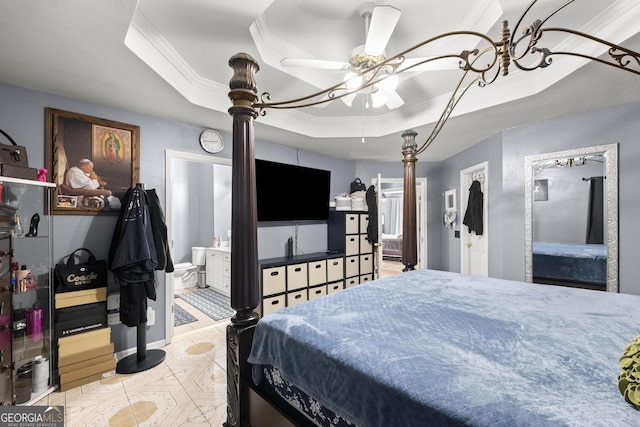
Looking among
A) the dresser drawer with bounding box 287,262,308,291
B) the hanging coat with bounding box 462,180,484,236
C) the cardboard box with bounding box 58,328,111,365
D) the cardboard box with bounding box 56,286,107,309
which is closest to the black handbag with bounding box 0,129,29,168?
the cardboard box with bounding box 56,286,107,309

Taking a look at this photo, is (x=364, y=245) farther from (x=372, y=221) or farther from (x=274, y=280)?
(x=274, y=280)

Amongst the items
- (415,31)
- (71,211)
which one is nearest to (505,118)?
(415,31)

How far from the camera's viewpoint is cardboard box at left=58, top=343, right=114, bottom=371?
212 centimetres

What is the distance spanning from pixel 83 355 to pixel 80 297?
44 cm

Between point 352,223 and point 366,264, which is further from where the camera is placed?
point 366,264

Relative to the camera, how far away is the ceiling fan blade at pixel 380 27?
4.61 feet

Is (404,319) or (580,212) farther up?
(580,212)

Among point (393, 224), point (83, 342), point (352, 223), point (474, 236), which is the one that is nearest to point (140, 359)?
point (83, 342)

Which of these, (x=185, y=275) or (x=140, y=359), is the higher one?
(x=185, y=275)

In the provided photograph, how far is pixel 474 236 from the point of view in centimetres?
407

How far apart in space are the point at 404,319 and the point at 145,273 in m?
2.16

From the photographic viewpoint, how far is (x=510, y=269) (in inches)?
128

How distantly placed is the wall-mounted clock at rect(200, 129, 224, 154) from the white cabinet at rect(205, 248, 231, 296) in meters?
1.64

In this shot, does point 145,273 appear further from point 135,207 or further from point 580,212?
point 580,212
